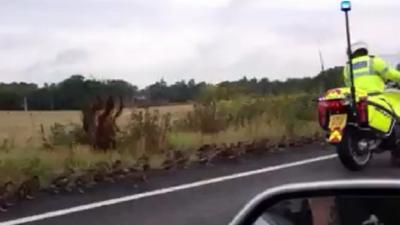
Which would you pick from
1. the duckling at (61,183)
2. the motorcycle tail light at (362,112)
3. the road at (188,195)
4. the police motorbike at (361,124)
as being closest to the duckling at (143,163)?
the road at (188,195)

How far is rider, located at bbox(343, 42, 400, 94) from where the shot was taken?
1305 centimetres

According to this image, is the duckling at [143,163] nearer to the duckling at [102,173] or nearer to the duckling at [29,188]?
the duckling at [102,173]

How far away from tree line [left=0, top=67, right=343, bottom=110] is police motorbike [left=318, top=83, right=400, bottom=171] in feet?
20.9

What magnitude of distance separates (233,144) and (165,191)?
195 inches

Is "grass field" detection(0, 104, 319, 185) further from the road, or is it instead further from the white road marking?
the white road marking

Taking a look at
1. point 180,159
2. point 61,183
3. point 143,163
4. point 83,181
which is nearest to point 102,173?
point 83,181

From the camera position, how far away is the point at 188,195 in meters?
10.6

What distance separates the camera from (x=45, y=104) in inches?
968

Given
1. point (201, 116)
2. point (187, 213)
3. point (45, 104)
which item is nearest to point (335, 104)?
point (187, 213)

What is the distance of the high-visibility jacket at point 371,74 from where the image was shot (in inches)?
514

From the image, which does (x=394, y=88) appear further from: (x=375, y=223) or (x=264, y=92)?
(x=264, y=92)

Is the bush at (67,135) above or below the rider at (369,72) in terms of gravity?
below

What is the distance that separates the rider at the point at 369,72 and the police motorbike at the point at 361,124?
0.13 meters

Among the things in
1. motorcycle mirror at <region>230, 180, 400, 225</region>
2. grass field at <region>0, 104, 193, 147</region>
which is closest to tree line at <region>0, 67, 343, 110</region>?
grass field at <region>0, 104, 193, 147</region>
